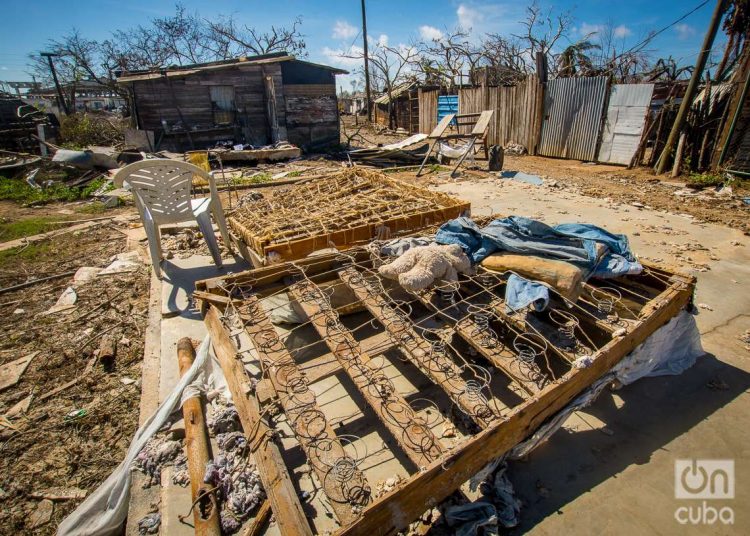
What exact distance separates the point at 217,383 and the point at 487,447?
6.23ft

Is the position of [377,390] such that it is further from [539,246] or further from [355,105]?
[355,105]

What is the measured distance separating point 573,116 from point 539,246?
408 inches

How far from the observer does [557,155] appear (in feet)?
38.7

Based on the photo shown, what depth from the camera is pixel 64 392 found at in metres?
2.90

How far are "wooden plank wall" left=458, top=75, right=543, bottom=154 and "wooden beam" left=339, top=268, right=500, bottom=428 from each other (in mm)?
11664

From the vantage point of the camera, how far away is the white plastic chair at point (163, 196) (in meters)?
4.21

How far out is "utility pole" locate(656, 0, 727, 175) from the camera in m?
7.62

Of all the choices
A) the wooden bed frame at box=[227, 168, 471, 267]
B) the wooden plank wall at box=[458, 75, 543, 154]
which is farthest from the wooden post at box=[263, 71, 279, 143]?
the wooden bed frame at box=[227, 168, 471, 267]

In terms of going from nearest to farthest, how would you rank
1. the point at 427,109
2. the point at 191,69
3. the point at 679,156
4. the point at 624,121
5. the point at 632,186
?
the point at 632,186, the point at 679,156, the point at 624,121, the point at 191,69, the point at 427,109

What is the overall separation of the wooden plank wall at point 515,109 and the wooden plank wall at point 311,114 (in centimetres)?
528

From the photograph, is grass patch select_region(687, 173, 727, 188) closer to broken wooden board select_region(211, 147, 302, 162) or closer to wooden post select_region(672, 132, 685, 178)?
wooden post select_region(672, 132, 685, 178)

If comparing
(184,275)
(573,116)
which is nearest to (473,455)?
(184,275)

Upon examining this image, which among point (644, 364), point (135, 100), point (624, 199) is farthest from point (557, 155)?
point (135, 100)

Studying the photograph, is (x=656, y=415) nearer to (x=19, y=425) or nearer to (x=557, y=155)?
(x=19, y=425)
